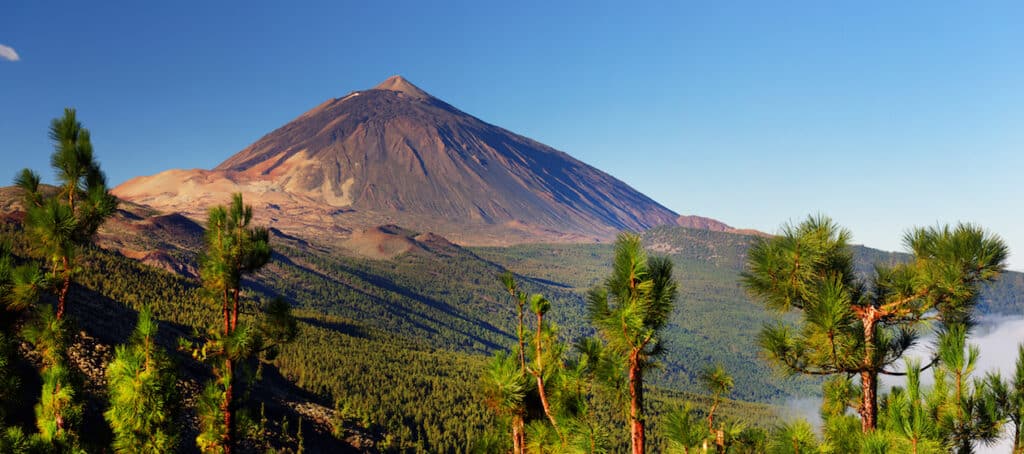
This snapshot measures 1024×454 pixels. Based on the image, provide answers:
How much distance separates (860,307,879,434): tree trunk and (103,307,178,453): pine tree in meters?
10.8

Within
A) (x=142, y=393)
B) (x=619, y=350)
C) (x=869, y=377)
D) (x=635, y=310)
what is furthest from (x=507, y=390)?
(x=142, y=393)

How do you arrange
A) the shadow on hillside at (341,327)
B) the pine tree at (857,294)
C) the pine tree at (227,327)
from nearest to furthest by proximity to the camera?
the pine tree at (857,294)
the pine tree at (227,327)
the shadow on hillside at (341,327)

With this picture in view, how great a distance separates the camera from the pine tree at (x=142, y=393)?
993cm

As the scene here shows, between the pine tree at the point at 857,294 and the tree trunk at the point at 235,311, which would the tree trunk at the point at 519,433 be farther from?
the tree trunk at the point at 235,311

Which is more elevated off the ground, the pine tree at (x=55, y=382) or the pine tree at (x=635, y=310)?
the pine tree at (x=635, y=310)

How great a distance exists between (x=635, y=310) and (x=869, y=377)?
14.0 ft

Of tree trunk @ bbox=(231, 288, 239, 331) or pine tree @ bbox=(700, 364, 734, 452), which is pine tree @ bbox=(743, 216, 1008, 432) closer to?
pine tree @ bbox=(700, 364, 734, 452)

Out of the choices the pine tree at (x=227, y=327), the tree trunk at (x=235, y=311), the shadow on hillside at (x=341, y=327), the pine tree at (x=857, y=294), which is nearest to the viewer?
the pine tree at (x=857, y=294)

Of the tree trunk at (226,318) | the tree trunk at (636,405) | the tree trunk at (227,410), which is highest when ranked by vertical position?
the tree trunk at (226,318)

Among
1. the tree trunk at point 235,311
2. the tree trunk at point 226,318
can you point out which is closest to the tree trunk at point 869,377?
the tree trunk at point 235,311

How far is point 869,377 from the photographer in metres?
→ 8.00

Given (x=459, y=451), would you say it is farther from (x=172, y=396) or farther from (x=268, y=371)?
(x=172, y=396)

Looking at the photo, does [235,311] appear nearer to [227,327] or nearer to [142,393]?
[227,327]

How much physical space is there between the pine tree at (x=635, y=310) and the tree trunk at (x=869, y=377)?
330 cm
